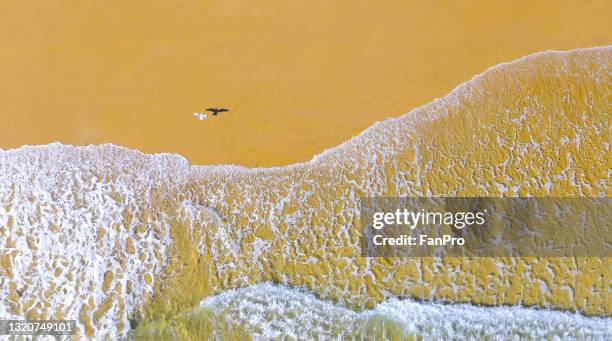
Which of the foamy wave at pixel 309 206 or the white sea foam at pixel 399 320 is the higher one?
the foamy wave at pixel 309 206

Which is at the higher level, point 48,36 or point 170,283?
point 48,36

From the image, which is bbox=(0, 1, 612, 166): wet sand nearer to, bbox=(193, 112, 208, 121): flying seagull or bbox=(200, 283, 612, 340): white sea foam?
bbox=(193, 112, 208, 121): flying seagull

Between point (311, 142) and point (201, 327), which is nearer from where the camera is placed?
point (201, 327)

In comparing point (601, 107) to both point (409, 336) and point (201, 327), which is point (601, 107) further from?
point (201, 327)

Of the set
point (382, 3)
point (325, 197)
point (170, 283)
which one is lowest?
point (170, 283)

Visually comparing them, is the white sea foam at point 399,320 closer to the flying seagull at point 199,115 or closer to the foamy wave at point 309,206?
the foamy wave at point 309,206

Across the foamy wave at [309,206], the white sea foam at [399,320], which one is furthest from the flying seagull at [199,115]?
the white sea foam at [399,320]

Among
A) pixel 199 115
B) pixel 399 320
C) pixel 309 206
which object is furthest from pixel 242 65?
pixel 399 320

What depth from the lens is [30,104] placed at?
6.24 meters

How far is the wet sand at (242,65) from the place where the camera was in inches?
245

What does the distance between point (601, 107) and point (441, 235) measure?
2.59 m

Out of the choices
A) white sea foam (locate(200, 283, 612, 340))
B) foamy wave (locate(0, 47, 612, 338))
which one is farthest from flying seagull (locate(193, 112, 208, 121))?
white sea foam (locate(200, 283, 612, 340))

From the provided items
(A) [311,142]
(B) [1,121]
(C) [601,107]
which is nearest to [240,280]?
(A) [311,142]

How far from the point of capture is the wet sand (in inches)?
245
